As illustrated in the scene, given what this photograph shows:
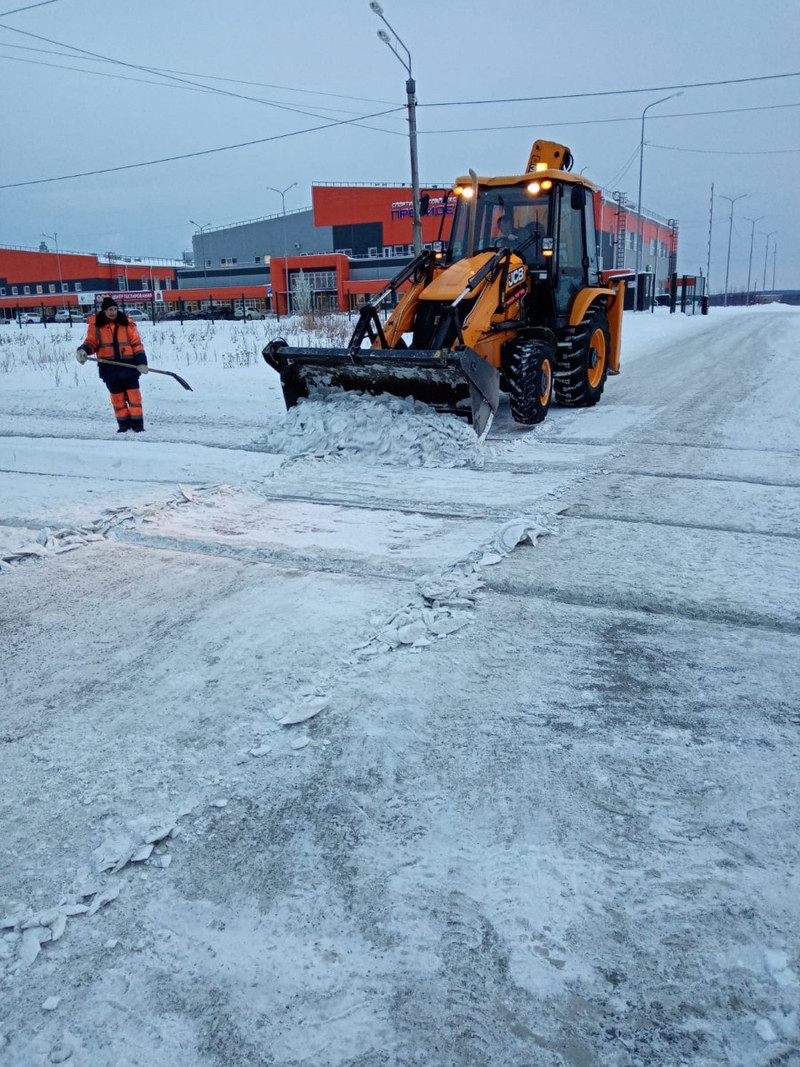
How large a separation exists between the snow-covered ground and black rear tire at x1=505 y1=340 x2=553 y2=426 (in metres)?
2.92

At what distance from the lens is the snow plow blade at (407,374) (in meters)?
7.17

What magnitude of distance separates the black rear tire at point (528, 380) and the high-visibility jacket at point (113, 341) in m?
4.33

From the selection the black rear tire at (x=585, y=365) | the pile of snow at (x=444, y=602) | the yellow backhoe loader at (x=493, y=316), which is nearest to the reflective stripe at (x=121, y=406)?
the yellow backhoe loader at (x=493, y=316)

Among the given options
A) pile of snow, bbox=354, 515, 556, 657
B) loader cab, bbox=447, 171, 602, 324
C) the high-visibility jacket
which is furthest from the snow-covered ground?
loader cab, bbox=447, 171, 602, 324

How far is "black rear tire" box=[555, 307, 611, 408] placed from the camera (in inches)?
372

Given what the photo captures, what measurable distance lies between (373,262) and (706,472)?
58.8 metres

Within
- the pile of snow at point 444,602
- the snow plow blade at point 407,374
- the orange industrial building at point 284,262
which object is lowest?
the pile of snow at point 444,602

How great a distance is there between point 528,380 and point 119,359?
15.8 feet

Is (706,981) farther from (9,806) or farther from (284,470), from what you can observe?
(284,470)

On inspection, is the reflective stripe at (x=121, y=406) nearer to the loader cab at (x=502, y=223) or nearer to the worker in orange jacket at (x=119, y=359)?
the worker in orange jacket at (x=119, y=359)

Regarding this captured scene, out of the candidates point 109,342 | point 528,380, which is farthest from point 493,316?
point 109,342

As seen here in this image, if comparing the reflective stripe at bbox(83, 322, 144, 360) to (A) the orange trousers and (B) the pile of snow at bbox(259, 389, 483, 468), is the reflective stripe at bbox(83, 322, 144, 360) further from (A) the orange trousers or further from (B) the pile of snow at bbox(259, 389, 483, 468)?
(B) the pile of snow at bbox(259, 389, 483, 468)

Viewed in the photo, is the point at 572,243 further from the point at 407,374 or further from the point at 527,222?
the point at 407,374

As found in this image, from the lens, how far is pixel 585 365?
9.66 m
